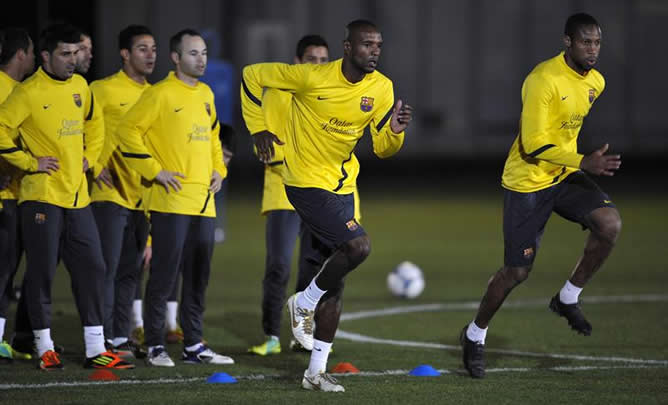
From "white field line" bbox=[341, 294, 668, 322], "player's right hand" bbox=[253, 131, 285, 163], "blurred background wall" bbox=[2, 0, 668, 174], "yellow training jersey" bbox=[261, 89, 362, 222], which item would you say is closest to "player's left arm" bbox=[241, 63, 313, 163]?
"player's right hand" bbox=[253, 131, 285, 163]

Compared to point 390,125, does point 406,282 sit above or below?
below

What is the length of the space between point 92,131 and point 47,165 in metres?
0.56

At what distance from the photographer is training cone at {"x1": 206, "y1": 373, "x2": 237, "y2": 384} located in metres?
7.34

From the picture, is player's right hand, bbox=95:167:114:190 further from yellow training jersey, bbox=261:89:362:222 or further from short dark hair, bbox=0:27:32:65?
yellow training jersey, bbox=261:89:362:222

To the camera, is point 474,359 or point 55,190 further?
point 55,190

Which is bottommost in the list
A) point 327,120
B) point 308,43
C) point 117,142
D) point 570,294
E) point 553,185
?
point 570,294

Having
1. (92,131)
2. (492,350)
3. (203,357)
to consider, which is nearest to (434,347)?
(492,350)

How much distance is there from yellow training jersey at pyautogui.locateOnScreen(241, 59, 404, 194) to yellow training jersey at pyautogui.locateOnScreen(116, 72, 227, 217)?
0.78 metres

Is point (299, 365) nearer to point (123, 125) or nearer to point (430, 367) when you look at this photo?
point (430, 367)

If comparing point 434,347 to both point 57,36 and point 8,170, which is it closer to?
point 8,170

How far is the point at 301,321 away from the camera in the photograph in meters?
7.39

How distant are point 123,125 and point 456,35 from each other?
1196 inches

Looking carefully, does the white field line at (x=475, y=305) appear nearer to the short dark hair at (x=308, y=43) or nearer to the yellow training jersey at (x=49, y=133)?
the short dark hair at (x=308, y=43)

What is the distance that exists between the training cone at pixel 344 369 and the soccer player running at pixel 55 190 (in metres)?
1.47
